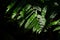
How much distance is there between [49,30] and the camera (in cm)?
205

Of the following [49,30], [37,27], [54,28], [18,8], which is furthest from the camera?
[49,30]

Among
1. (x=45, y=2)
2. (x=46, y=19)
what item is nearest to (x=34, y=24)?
(x=46, y=19)

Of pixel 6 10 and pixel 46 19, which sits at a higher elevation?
pixel 6 10

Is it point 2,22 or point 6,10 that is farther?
point 2,22

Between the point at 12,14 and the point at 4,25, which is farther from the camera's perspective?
the point at 4,25

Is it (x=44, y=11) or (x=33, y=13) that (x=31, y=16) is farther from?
(x=44, y=11)

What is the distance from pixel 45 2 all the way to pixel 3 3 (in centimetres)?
54

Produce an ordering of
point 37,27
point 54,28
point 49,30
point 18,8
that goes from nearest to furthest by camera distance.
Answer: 1. point 37,27
2. point 18,8
3. point 54,28
4. point 49,30

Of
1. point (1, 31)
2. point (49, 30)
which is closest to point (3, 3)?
point (1, 31)

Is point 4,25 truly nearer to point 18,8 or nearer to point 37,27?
point 18,8

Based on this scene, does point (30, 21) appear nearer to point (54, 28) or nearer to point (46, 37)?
point (54, 28)

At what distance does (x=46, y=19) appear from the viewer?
183 cm

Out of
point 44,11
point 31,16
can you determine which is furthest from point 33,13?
point 44,11

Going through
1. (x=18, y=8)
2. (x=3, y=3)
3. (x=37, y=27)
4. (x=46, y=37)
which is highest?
(x=3, y=3)
